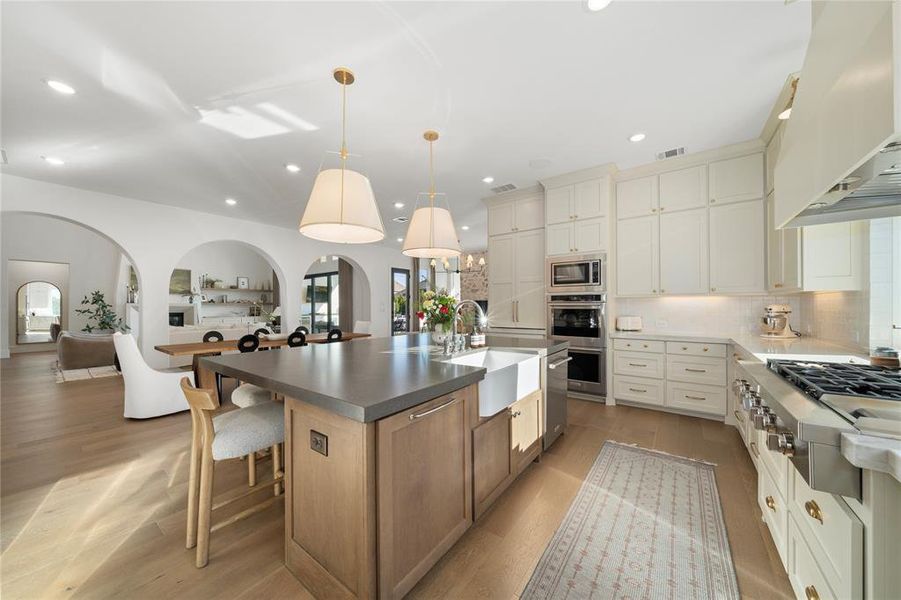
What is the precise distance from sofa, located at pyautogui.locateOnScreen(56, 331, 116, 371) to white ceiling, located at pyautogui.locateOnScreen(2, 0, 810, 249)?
3.99 m

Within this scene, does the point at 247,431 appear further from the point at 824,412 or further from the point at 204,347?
the point at 204,347

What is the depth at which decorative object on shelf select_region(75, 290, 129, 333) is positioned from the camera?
26.8ft

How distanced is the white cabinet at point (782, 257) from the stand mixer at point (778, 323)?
24cm

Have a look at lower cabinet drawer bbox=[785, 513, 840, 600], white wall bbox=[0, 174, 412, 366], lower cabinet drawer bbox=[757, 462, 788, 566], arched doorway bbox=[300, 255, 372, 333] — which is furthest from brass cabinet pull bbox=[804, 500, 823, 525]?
arched doorway bbox=[300, 255, 372, 333]

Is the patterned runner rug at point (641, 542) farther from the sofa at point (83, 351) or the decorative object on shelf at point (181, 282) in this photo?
the decorative object on shelf at point (181, 282)

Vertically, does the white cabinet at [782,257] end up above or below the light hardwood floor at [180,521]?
above

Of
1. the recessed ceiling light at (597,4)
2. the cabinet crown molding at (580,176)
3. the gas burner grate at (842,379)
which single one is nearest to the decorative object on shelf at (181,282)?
the cabinet crown molding at (580,176)

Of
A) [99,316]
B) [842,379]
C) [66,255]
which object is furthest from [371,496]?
[66,255]

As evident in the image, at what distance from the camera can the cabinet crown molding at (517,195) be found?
4520mm

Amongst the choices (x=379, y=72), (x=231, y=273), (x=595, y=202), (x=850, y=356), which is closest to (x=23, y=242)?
(x=231, y=273)

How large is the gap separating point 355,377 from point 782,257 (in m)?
3.54

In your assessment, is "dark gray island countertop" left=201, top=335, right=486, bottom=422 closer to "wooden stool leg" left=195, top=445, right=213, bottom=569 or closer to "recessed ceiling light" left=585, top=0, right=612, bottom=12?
"wooden stool leg" left=195, top=445, right=213, bottom=569

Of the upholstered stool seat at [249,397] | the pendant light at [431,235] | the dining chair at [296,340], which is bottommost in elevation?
the upholstered stool seat at [249,397]

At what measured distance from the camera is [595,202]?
394 cm
